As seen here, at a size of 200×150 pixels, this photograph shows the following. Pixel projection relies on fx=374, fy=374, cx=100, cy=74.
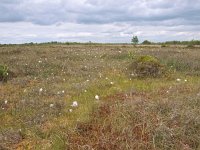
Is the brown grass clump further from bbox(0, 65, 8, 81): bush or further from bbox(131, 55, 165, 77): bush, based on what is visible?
bbox(0, 65, 8, 81): bush

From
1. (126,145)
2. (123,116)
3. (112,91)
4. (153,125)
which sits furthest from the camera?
(112,91)

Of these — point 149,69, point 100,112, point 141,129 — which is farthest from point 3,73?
point 141,129

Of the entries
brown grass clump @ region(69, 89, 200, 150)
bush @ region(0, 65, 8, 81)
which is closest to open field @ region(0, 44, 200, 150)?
brown grass clump @ region(69, 89, 200, 150)

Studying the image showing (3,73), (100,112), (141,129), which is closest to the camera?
(141,129)

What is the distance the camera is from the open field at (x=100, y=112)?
677 centimetres

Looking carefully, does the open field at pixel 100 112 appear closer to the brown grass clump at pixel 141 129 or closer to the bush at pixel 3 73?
the brown grass clump at pixel 141 129

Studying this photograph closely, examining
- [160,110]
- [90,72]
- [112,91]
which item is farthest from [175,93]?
[90,72]

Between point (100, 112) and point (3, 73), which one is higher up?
point (3, 73)

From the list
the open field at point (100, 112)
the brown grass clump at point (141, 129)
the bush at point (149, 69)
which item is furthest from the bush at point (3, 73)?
the brown grass clump at point (141, 129)

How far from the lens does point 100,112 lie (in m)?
8.29

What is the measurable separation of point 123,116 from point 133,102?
86 cm

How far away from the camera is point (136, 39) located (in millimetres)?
52938

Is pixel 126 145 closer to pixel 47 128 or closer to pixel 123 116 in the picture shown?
pixel 123 116

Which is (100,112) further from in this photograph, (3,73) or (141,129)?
(3,73)
